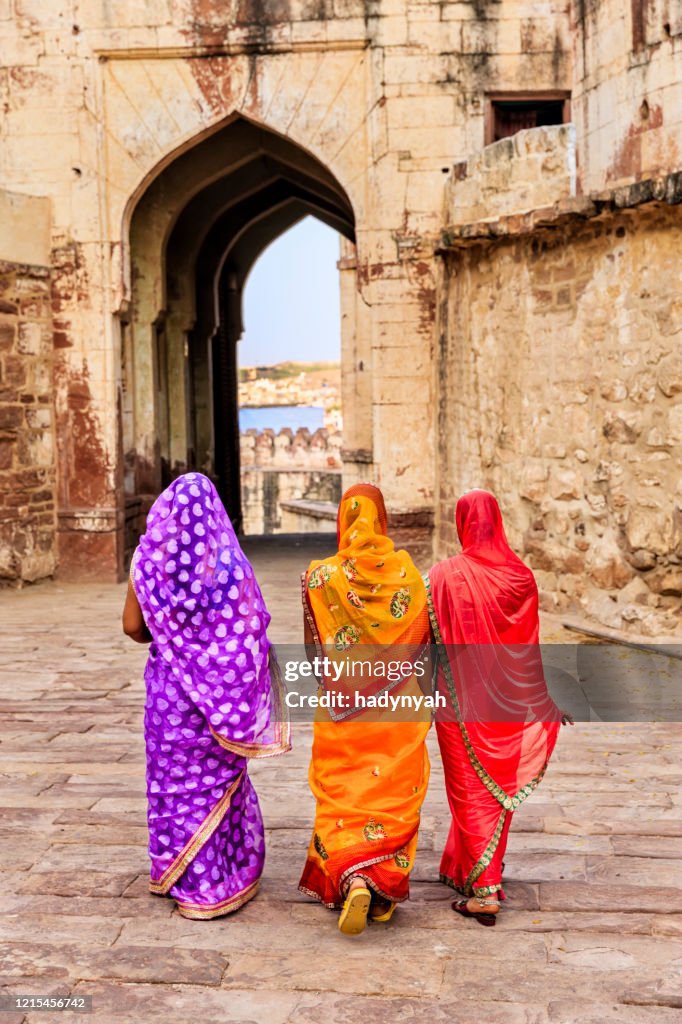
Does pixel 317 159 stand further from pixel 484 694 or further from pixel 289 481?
pixel 289 481

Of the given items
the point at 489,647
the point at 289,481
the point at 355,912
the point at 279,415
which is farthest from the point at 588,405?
the point at 279,415

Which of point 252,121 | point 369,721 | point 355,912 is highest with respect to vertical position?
point 252,121

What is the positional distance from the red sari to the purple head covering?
568 mm

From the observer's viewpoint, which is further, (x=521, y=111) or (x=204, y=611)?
(x=521, y=111)

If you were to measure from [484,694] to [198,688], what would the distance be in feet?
2.83

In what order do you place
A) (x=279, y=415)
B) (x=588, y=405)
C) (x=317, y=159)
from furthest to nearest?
1. (x=279, y=415)
2. (x=317, y=159)
3. (x=588, y=405)

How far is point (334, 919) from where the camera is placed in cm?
354

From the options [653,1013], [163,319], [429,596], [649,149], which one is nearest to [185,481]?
[429,596]

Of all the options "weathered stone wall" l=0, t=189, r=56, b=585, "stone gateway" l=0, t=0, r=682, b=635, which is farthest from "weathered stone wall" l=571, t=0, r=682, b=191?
"weathered stone wall" l=0, t=189, r=56, b=585

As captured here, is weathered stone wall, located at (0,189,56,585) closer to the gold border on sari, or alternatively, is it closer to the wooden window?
the wooden window

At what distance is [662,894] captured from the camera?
143 inches

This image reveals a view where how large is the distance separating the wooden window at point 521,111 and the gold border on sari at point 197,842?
7.82 meters

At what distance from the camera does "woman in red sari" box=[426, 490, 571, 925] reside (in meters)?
3.51

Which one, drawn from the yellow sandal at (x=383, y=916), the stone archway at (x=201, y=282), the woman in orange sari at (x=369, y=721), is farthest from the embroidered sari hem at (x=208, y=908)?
the stone archway at (x=201, y=282)
